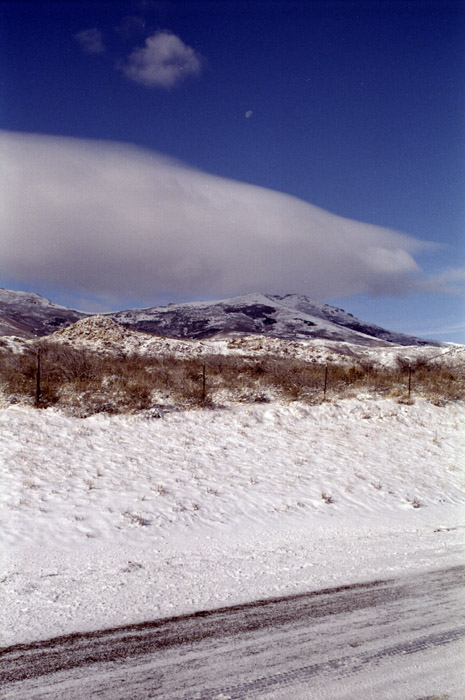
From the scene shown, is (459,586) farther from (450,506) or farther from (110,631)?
(450,506)

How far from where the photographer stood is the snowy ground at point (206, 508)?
18.2ft

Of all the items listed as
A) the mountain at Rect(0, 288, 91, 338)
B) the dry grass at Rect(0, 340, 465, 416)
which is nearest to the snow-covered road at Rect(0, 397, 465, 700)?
the dry grass at Rect(0, 340, 465, 416)

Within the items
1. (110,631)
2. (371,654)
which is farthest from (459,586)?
(110,631)

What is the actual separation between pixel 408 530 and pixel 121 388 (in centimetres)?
1095

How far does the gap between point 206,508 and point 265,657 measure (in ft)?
16.5

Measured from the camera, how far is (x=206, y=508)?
9.07 m

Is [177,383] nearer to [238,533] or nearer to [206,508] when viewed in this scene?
[206,508]

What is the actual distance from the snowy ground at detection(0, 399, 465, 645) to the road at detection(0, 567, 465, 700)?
0.38 meters

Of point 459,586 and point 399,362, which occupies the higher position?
point 399,362

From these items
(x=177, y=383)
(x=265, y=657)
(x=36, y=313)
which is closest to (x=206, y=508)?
(x=265, y=657)

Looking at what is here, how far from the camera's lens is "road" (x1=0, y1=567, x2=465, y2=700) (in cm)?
368

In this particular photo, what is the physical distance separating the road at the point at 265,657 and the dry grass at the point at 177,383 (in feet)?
33.8

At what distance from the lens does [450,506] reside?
10.6 meters

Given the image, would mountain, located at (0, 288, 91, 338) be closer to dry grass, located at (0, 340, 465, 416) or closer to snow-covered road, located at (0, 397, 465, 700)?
dry grass, located at (0, 340, 465, 416)
